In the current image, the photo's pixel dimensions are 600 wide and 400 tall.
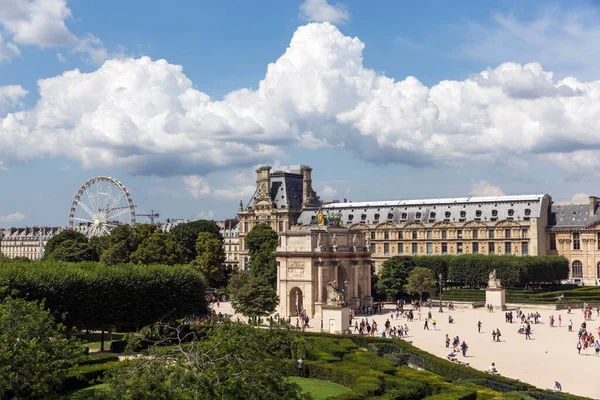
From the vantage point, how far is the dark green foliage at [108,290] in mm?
47469

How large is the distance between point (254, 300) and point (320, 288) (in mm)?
12242

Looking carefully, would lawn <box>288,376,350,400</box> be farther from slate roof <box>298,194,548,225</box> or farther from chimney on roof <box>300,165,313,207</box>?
chimney on roof <box>300,165,313,207</box>

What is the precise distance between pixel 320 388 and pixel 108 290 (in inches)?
884

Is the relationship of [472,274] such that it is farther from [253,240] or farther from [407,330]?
[407,330]

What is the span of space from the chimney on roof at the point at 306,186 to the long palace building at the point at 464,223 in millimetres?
551

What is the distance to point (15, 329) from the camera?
91.0 ft

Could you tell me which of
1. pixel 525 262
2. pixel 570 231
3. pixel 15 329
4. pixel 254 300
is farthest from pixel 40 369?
pixel 570 231

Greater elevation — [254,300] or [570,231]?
[570,231]

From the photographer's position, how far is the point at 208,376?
809 inches

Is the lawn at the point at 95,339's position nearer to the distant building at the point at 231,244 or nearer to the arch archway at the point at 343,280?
the arch archway at the point at 343,280

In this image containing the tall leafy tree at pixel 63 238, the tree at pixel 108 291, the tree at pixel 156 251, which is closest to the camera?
the tree at pixel 108 291

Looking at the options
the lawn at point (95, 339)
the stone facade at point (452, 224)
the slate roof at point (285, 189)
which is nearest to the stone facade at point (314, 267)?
the lawn at point (95, 339)

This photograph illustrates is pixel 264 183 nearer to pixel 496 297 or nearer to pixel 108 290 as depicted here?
pixel 496 297

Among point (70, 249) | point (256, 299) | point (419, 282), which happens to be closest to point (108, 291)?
point (256, 299)
